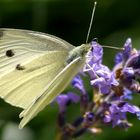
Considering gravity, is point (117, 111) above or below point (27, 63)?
below

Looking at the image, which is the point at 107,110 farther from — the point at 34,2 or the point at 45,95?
the point at 34,2

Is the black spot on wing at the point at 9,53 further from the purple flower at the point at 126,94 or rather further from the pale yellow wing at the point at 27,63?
the purple flower at the point at 126,94

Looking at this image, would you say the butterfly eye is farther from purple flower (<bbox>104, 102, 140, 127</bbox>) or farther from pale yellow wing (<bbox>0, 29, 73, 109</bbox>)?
purple flower (<bbox>104, 102, 140, 127</bbox>)

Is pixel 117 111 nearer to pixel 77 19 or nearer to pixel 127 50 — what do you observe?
pixel 127 50

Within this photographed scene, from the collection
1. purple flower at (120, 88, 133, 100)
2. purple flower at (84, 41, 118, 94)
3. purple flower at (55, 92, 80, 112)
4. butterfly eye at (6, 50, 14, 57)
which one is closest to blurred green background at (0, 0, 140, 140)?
purple flower at (55, 92, 80, 112)

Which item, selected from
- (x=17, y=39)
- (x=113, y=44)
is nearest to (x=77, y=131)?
(x=17, y=39)

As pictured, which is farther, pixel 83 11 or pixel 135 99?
pixel 83 11

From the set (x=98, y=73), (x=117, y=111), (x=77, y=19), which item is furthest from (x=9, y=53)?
(x=77, y=19)
